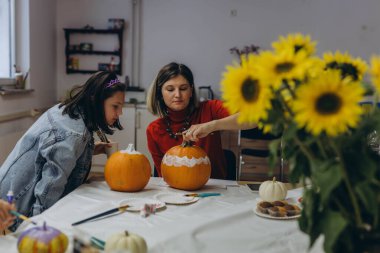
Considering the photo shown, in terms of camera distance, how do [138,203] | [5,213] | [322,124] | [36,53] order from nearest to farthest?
[322,124] → [5,213] → [138,203] → [36,53]

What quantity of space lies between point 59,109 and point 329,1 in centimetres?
349

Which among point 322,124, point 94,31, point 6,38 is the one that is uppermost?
point 94,31

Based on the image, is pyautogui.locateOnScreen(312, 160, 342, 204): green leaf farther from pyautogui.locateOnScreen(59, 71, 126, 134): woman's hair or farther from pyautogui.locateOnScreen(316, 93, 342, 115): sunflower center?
pyautogui.locateOnScreen(59, 71, 126, 134): woman's hair

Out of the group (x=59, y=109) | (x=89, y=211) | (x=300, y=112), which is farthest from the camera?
(x=59, y=109)

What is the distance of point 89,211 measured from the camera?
131 cm

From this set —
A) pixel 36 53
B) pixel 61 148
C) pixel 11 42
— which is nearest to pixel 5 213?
pixel 61 148

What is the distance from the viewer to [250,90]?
26.1 inches

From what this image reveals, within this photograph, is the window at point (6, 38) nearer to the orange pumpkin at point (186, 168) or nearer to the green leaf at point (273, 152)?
the orange pumpkin at point (186, 168)

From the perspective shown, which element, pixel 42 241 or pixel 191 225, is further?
pixel 191 225

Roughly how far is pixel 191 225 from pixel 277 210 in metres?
0.28

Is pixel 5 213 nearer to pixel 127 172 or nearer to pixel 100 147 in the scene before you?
pixel 127 172

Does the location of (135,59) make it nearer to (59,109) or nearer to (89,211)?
(59,109)

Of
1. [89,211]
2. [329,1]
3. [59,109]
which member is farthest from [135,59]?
[89,211]

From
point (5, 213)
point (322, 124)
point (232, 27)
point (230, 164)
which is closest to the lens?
point (322, 124)
